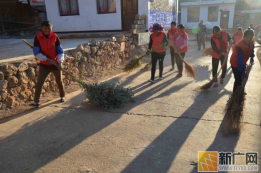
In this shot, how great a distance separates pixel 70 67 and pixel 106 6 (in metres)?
5.84

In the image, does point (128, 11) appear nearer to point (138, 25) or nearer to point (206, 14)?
point (138, 25)

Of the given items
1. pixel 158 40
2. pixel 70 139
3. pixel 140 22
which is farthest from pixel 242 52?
pixel 140 22

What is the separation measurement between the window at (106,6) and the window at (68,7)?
1.33 metres

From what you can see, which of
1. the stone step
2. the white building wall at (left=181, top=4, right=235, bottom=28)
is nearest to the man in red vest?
the stone step

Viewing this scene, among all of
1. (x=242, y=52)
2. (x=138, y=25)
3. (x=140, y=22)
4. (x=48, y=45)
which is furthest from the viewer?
(x=140, y=22)

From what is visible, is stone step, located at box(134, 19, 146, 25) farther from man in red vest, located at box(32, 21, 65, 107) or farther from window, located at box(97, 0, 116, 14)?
man in red vest, located at box(32, 21, 65, 107)

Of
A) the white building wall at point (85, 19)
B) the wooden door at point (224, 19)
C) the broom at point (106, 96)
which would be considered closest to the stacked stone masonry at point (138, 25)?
the white building wall at point (85, 19)

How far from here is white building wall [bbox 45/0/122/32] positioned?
1041 cm

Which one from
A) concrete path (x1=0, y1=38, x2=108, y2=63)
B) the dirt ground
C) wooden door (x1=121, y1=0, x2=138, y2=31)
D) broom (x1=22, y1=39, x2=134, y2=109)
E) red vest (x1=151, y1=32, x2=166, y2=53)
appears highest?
wooden door (x1=121, y1=0, x2=138, y2=31)

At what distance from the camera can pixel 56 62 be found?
13.8 feet

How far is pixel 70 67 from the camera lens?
5.86 metres

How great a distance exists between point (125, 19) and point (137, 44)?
1843 millimetres

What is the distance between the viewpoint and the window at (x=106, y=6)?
Answer: 1034cm

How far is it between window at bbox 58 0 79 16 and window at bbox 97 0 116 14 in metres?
1.33
